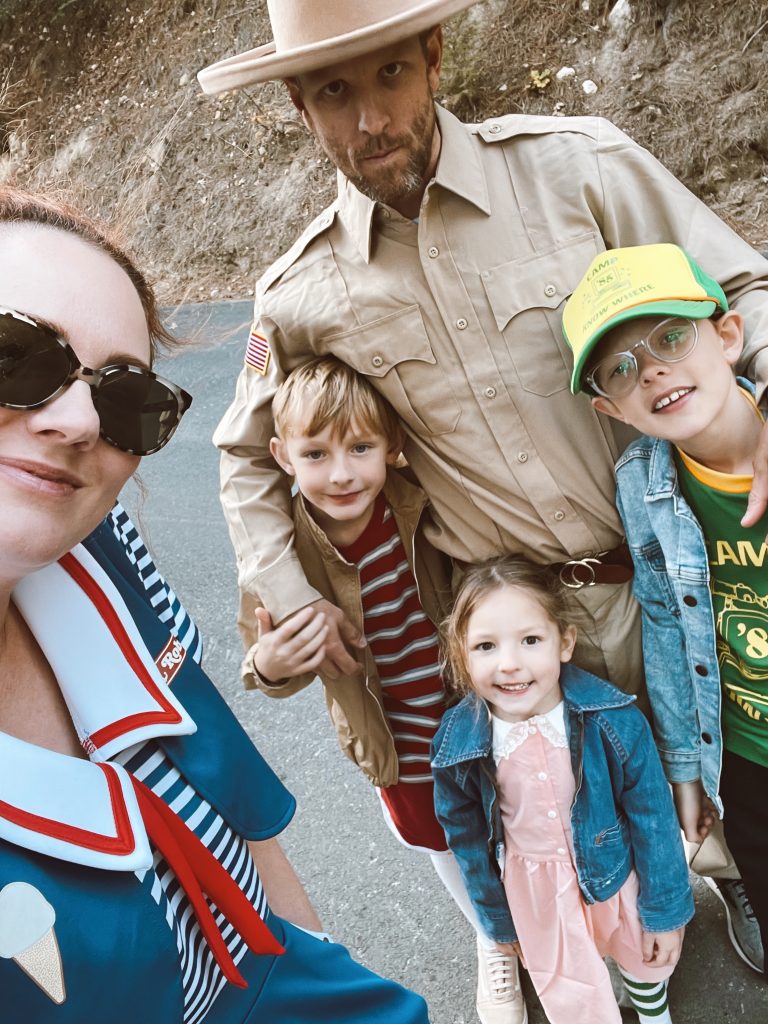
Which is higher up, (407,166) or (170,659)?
(407,166)

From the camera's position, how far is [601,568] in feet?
6.87

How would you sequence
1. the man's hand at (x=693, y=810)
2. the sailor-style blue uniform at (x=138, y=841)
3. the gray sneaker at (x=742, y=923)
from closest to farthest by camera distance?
the sailor-style blue uniform at (x=138, y=841) → the man's hand at (x=693, y=810) → the gray sneaker at (x=742, y=923)

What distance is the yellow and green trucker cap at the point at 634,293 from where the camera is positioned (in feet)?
5.58

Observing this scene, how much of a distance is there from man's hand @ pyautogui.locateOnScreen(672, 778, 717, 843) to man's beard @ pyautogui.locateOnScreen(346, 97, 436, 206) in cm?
150

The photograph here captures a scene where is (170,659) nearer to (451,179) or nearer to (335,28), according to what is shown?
(451,179)

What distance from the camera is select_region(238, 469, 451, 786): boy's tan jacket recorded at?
87.7 inches

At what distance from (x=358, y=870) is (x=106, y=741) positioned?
202 cm

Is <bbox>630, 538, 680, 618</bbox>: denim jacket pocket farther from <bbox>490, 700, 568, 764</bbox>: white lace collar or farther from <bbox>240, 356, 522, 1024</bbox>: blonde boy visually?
<bbox>240, 356, 522, 1024</bbox>: blonde boy

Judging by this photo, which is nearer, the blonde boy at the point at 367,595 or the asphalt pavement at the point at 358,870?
the blonde boy at the point at 367,595

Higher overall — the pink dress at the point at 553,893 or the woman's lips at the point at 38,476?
the woman's lips at the point at 38,476

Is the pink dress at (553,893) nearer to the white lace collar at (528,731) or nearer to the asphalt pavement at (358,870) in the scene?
the white lace collar at (528,731)

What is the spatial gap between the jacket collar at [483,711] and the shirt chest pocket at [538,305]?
66 centimetres

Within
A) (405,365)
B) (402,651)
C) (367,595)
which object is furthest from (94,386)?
(402,651)

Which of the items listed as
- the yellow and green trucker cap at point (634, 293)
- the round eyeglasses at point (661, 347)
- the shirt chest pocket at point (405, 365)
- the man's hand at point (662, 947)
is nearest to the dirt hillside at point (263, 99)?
the shirt chest pocket at point (405, 365)
